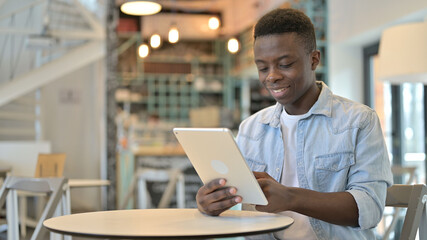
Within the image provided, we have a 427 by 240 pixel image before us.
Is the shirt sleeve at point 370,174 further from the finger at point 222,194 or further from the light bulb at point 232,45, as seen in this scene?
the light bulb at point 232,45

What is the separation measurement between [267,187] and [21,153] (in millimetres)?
4456

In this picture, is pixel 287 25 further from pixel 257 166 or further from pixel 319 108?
pixel 257 166

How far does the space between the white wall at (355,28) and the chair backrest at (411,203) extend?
3.24m

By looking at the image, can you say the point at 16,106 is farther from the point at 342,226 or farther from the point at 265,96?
the point at 342,226

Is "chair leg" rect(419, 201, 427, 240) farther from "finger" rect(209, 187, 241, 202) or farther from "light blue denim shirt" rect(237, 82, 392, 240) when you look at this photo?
"finger" rect(209, 187, 241, 202)

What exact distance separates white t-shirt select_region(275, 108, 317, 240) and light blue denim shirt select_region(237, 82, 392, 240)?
0.8 inches

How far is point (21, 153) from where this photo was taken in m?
5.41

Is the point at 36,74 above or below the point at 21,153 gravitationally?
above

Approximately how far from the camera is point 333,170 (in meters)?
1.67

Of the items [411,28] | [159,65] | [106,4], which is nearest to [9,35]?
[106,4]

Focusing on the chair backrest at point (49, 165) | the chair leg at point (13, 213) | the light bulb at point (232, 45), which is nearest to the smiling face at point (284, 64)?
the chair leg at point (13, 213)

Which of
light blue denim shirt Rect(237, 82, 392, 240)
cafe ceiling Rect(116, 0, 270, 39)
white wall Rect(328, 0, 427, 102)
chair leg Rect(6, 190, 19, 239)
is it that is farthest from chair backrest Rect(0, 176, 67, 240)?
cafe ceiling Rect(116, 0, 270, 39)

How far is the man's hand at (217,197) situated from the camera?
1.48 metres

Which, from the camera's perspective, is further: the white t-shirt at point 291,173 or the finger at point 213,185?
the white t-shirt at point 291,173
